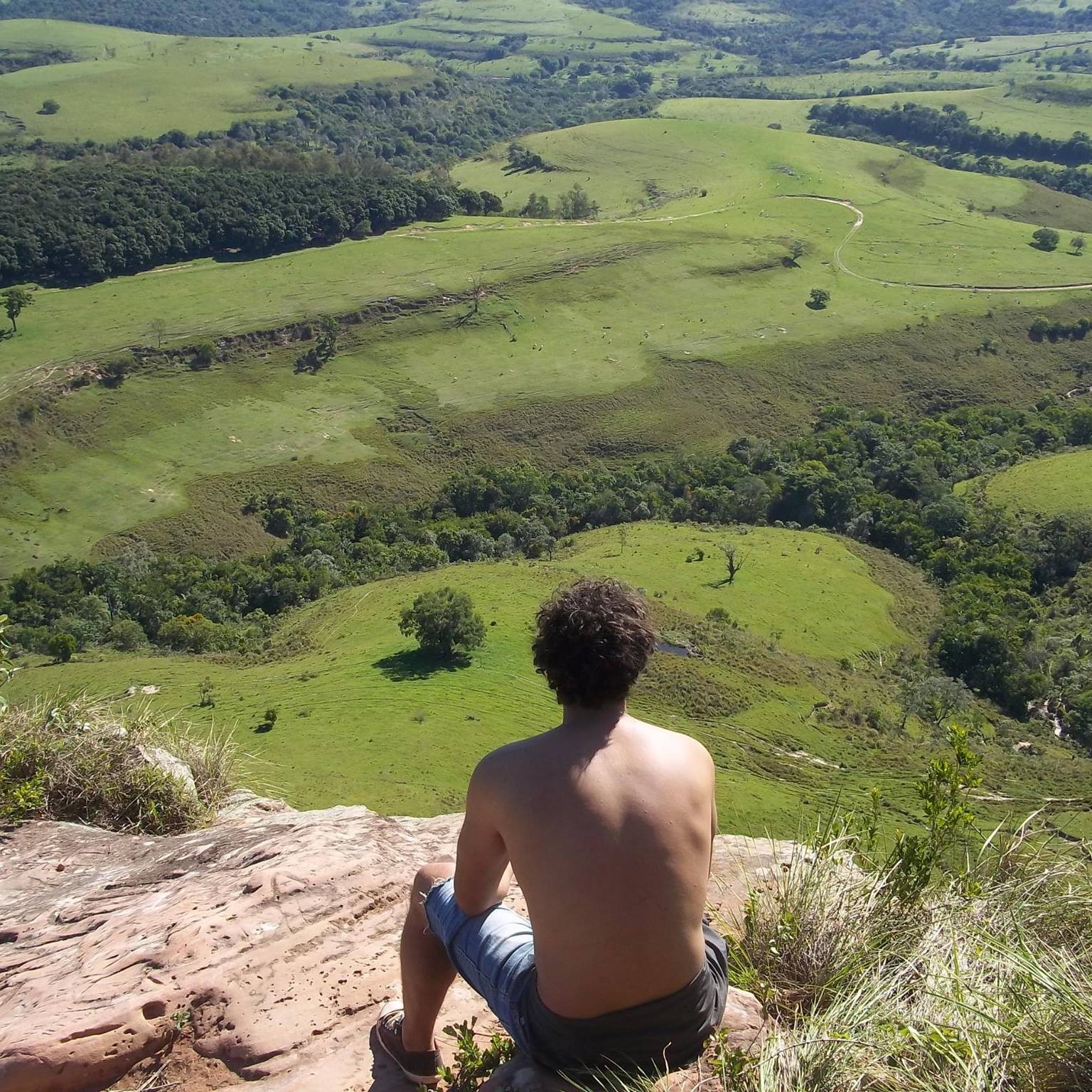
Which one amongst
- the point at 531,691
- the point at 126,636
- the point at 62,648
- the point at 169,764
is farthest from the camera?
the point at 126,636

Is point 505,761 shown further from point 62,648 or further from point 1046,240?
point 1046,240

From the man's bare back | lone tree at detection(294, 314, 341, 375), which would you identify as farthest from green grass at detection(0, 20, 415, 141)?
the man's bare back

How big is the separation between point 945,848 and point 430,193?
10844 cm

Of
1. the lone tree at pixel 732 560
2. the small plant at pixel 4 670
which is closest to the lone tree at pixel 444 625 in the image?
the lone tree at pixel 732 560

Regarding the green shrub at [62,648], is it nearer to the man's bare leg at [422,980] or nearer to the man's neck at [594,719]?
the man's bare leg at [422,980]

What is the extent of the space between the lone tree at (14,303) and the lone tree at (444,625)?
53.4 m

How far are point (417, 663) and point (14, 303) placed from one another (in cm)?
5601

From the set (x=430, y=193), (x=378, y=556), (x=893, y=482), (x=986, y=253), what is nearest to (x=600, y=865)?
(x=378, y=556)

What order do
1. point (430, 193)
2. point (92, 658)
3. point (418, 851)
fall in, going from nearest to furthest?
1. point (418, 851)
2. point (92, 658)
3. point (430, 193)

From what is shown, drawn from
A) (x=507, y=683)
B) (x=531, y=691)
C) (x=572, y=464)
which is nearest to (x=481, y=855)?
(x=531, y=691)

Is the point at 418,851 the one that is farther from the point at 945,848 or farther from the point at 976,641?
the point at 976,641

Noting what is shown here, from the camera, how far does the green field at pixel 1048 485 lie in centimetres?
6431

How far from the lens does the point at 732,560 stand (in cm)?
5241

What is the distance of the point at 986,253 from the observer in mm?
107812
